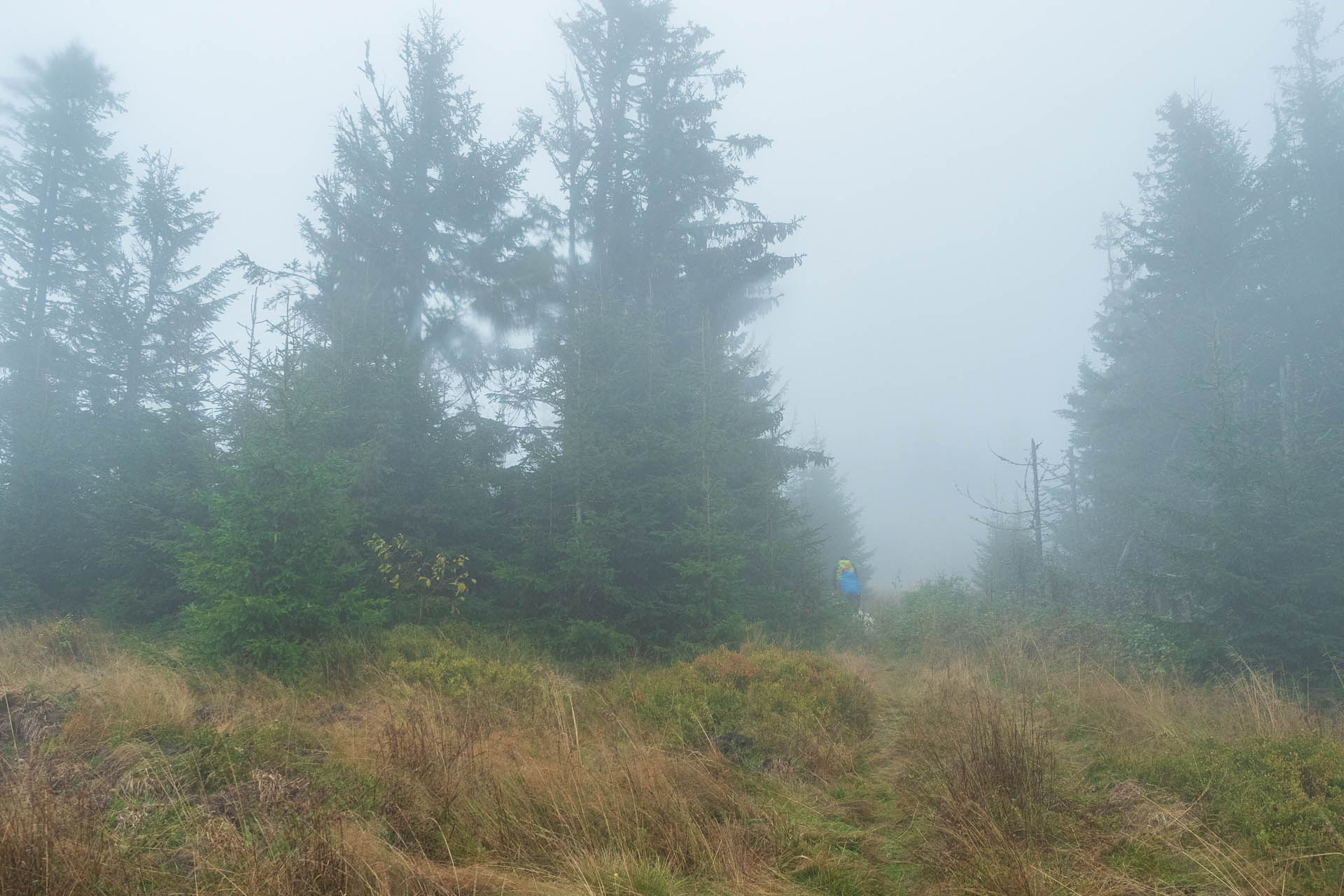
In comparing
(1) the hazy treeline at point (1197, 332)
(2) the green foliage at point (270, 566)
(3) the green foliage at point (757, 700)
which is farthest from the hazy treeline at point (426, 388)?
(1) the hazy treeline at point (1197, 332)

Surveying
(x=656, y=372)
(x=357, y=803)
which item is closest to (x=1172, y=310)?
(x=656, y=372)

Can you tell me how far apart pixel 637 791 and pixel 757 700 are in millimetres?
3367

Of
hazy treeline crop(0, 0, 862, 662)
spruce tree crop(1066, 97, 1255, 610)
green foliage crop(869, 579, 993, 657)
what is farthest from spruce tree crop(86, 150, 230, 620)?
spruce tree crop(1066, 97, 1255, 610)

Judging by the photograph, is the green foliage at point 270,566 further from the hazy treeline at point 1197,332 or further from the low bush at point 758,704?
the hazy treeline at point 1197,332

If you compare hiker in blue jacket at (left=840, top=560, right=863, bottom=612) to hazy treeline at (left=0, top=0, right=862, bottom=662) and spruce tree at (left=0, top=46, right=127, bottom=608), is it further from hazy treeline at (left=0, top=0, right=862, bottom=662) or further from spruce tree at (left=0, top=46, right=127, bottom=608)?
spruce tree at (left=0, top=46, right=127, bottom=608)

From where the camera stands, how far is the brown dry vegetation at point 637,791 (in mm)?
3291

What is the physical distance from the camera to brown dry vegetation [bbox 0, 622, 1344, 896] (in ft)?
10.8

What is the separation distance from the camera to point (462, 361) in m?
17.3

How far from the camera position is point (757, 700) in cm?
752

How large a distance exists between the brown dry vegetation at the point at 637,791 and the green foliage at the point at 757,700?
48mm

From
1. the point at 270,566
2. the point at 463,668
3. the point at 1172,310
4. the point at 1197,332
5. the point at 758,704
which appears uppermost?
the point at 1172,310

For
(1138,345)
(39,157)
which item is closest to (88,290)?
(39,157)

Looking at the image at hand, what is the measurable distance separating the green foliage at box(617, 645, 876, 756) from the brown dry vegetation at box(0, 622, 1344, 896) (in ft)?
0.16

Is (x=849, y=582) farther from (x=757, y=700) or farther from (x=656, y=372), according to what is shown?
(x=757, y=700)
